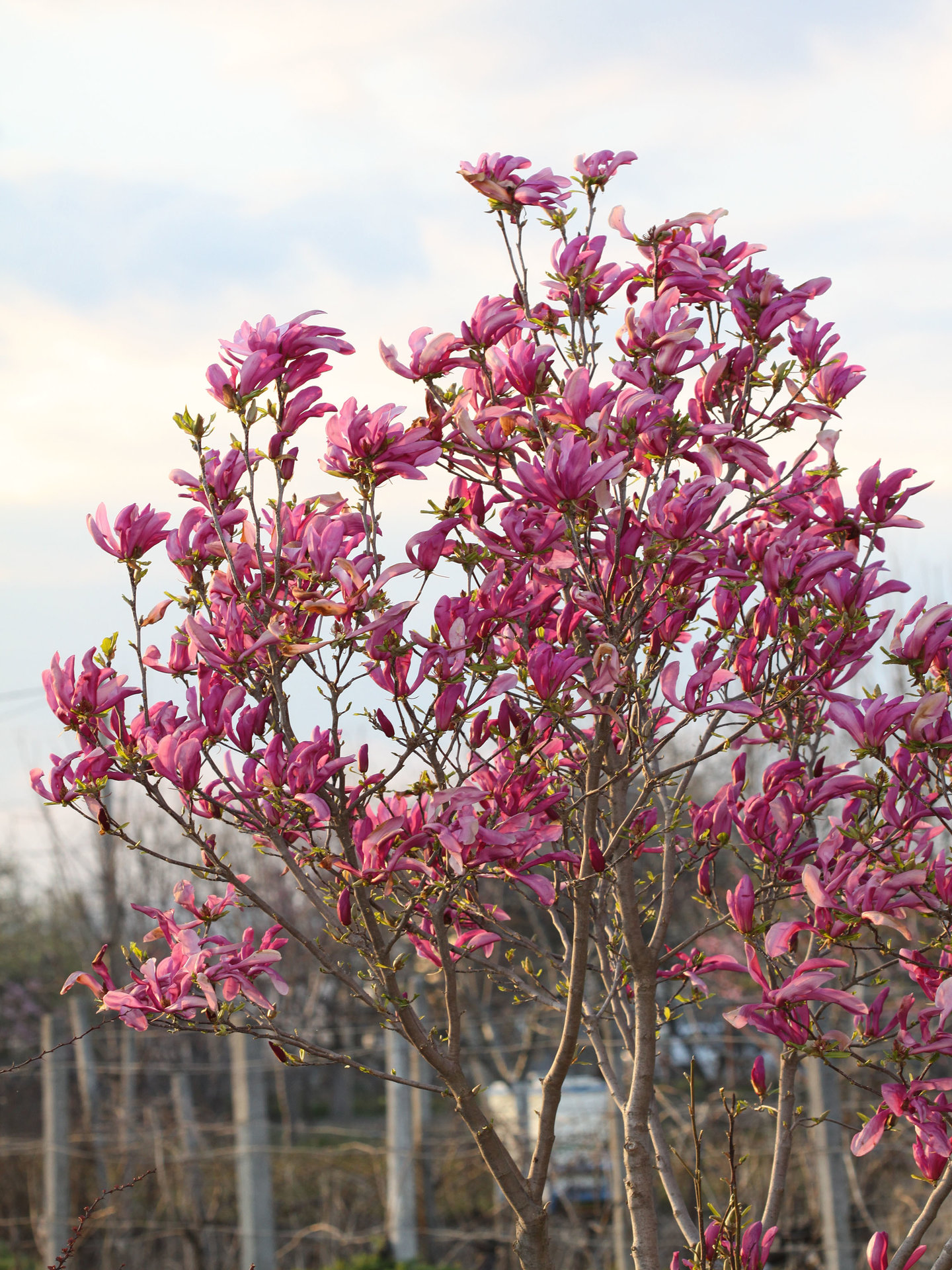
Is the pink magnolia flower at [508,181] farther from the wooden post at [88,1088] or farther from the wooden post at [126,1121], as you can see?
the wooden post at [126,1121]

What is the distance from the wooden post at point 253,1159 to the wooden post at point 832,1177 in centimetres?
294

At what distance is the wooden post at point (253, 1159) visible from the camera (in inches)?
257

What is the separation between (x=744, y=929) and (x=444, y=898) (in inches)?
23.4

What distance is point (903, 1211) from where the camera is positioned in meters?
7.37

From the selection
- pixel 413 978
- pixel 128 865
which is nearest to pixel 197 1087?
pixel 128 865

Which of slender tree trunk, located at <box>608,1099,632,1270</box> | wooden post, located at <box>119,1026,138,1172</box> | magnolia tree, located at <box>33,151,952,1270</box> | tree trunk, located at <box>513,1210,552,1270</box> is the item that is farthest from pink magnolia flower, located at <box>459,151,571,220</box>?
wooden post, located at <box>119,1026,138,1172</box>

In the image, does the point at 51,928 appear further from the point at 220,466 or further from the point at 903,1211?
the point at 220,466

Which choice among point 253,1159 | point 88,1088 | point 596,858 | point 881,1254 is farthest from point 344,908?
point 88,1088

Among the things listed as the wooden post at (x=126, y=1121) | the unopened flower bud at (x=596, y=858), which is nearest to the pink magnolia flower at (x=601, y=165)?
the unopened flower bud at (x=596, y=858)

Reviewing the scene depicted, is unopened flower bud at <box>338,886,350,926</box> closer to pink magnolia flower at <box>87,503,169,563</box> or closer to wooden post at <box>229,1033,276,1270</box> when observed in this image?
pink magnolia flower at <box>87,503,169,563</box>

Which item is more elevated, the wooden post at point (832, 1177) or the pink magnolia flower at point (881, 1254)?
the pink magnolia flower at point (881, 1254)

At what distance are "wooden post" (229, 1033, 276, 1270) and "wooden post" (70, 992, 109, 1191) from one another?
3.10 ft

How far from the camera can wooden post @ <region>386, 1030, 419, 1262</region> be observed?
23.3 ft

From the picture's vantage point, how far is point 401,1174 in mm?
7219
